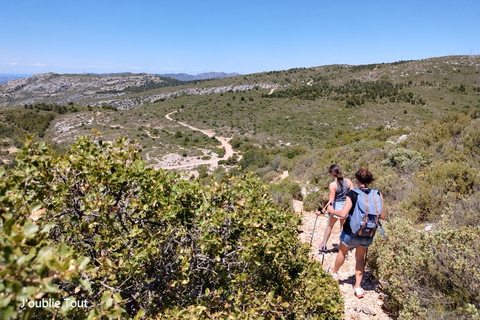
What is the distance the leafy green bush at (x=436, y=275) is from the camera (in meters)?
2.77

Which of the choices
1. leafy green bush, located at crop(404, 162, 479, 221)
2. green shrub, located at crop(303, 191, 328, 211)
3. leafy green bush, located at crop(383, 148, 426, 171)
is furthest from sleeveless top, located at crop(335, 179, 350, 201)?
leafy green bush, located at crop(383, 148, 426, 171)

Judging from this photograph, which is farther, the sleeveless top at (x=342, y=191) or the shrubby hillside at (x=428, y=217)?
the sleeveless top at (x=342, y=191)

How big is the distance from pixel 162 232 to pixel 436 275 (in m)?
3.47

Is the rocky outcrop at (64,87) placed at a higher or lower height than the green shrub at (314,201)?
higher

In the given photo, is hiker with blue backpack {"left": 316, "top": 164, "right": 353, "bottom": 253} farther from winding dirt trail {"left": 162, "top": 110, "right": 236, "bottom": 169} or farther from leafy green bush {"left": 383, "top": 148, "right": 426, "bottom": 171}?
winding dirt trail {"left": 162, "top": 110, "right": 236, "bottom": 169}

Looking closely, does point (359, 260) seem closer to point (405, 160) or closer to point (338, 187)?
point (338, 187)

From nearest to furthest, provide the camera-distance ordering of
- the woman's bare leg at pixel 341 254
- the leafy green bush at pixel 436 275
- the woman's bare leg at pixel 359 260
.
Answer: the leafy green bush at pixel 436 275, the woman's bare leg at pixel 359 260, the woman's bare leg at pixel 341 254

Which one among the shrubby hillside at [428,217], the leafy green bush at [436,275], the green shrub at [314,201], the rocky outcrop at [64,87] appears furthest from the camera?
the rocky outcrop at [64,87]

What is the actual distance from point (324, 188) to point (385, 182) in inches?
81.3

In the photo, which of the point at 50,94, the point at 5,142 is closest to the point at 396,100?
the point at 5,142

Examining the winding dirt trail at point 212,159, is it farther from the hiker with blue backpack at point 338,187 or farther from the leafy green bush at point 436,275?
the leafy green bush at point 436,275

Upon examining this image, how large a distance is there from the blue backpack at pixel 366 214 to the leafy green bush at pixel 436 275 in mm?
623

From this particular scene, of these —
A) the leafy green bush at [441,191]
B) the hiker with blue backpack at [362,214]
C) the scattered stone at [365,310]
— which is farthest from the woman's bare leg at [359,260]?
the leafy green bush at [441,191]

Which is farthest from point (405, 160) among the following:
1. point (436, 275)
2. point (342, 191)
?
point (436, 275)
